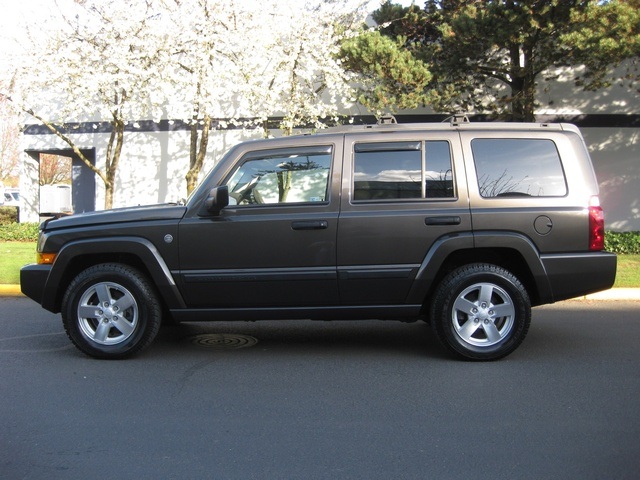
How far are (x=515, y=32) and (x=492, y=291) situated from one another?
333 inches

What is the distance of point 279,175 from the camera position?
6.23 meters

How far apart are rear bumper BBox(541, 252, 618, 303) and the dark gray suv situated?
0.01 m

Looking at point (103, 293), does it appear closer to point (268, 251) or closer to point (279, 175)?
point (268, 251)

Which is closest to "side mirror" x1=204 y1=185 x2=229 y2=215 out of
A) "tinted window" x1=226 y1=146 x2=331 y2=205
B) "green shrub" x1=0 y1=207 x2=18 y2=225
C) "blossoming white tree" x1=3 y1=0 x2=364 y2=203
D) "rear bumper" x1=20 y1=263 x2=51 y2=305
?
"tinted window" x1=226 y1=146 x2=331 y2=205

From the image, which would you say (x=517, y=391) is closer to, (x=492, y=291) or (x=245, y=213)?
(x=492, y=291)

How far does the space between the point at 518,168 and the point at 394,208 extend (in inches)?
47.6

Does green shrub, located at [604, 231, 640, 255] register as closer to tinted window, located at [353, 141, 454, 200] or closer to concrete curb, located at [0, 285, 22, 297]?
tinted window, located at [353, 141, 454, 200]

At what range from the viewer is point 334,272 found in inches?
236

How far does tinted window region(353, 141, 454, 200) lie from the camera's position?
20.0 feet

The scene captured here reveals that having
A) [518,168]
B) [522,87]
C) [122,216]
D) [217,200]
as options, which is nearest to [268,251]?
[217,200]

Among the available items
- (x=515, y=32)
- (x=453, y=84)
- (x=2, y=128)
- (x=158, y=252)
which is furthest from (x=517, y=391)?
(x=2, y=128)

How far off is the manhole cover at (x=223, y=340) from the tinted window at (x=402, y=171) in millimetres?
2005

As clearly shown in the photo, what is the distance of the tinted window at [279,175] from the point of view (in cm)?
616

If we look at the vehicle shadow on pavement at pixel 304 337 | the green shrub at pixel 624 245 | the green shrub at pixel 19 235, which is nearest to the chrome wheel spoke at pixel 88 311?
the vehicle shadow on pavement at pixel 304 337
